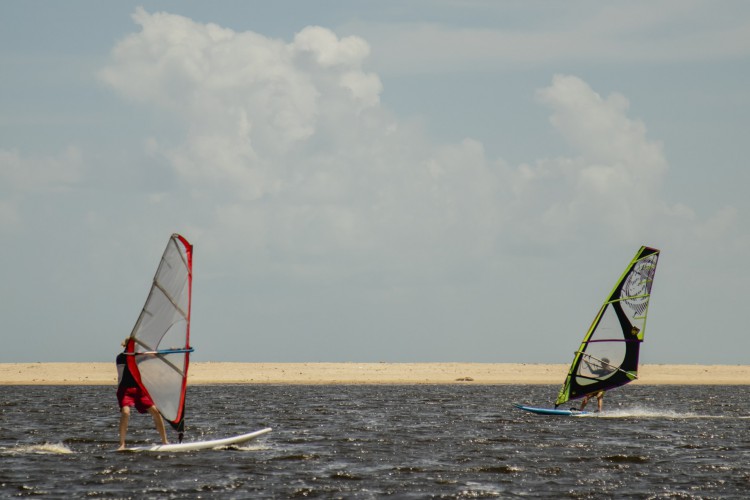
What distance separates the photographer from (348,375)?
277ft

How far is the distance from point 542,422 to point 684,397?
82.0 ft

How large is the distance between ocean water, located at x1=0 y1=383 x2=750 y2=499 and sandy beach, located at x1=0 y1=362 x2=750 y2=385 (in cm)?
2844

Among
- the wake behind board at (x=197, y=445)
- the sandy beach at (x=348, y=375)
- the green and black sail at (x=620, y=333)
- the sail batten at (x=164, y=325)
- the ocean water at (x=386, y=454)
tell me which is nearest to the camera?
the ocean water at (x=386, y=454)

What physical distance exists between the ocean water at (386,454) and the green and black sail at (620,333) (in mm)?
1885

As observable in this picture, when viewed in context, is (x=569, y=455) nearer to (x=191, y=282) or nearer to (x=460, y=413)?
(x=191, y=282)

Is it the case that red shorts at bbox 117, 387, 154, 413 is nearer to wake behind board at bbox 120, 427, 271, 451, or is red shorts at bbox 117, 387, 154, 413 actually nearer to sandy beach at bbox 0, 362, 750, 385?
wake behind board at bbox 120, 427, 271, 451

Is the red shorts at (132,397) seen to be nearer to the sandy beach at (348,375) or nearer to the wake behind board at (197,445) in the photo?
the wake behind board at (197,445)

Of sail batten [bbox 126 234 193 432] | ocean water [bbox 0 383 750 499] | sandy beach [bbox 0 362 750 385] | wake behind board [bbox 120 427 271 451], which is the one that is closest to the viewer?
ocean water [bbox 0 383 750 499]

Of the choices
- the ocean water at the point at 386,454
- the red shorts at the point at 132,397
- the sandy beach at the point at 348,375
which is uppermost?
the sandy beach at the point at 348,375

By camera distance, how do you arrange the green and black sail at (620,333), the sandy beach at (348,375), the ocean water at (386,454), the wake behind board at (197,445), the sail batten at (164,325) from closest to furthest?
1. the ocean water at (386,454)
2. the sail batten at (164,325)
3. the wake behind board at (197,445)
4. the green and black sail at (620,333)
5. the sandy beach at (348,375)

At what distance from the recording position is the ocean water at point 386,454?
19.8 meters

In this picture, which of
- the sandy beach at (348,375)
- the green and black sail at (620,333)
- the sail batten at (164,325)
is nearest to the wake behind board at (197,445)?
the sail batten at (164,325)

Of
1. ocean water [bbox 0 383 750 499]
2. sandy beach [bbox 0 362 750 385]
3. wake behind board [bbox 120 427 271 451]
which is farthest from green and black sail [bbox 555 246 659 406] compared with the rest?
sandy beach [bbox 0 362 750 385]

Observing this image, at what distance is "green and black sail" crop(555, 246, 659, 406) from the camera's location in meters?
38.0
